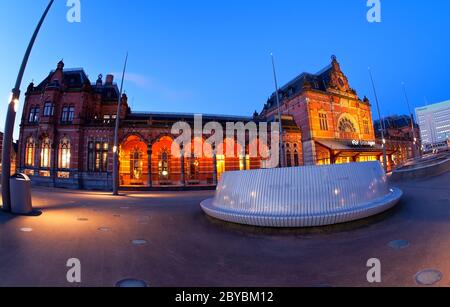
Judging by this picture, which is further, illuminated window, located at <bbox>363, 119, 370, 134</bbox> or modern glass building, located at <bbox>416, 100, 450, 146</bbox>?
modern glass building, located at <bbox>416, 100, 450, 146</bbox>

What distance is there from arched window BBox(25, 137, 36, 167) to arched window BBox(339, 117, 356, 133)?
41.4 m

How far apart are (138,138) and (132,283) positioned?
25.8 meters

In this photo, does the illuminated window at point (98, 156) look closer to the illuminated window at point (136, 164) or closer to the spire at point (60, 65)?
the illuminated window at point (136, 164)

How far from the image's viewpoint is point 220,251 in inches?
216

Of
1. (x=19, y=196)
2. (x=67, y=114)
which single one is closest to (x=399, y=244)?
(x=19, y=196)

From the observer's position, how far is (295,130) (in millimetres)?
31484

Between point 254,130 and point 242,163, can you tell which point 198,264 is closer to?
point 242,163

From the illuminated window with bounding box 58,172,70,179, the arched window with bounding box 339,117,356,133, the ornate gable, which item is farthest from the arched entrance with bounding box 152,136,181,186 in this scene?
the ornate gable

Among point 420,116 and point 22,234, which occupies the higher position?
point 420,116

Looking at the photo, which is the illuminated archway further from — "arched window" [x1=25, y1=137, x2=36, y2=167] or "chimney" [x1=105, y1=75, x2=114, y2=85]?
"chimney" [x1=105, y1=75, x2=114, y2=85]

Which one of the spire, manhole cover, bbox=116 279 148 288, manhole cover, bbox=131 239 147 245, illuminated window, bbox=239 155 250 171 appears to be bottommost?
manhole cover, bbox=131 239 147 245

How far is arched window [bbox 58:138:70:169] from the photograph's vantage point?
1009 inches
